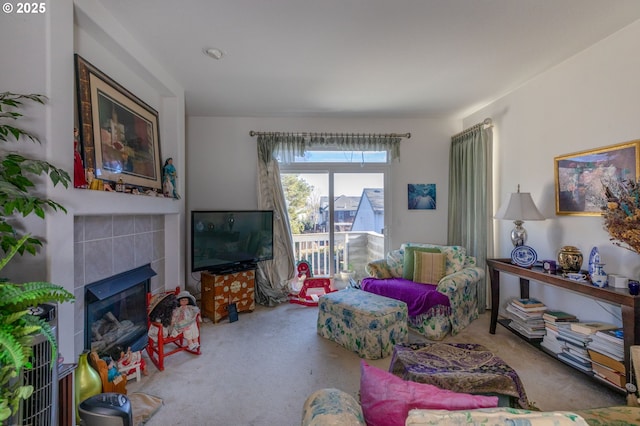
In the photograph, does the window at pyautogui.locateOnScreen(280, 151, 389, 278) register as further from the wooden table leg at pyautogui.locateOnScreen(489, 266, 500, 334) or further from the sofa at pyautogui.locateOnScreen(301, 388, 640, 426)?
the sofa at pyautogui.locateOnScreen(301, 388, 640, 426)

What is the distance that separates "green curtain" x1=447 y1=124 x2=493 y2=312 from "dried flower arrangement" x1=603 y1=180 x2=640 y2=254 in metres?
1.46

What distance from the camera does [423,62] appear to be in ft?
7.80

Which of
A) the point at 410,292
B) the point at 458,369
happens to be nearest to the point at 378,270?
the point at 410,292

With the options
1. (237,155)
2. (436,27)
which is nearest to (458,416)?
(436,27)

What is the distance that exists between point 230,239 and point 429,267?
2.29 meters

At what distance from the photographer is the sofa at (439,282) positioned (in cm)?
267

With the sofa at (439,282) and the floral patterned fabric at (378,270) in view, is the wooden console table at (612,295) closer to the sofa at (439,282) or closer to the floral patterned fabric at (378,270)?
the sofa at (439,282)

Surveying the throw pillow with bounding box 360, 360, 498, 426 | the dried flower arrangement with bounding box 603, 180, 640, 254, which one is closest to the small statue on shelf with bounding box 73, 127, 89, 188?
the throw pillow with bounding box 360, 360, 498, 426

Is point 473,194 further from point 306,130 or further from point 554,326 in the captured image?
point 306,130

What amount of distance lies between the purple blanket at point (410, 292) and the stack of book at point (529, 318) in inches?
22.1

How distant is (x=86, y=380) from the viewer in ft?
5.09

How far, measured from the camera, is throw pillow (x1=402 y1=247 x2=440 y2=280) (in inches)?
128

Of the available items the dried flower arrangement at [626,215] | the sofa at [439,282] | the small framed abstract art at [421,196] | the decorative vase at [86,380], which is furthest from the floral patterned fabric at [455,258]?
the decorative vase at [86,380]

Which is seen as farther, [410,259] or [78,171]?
[410,259]
